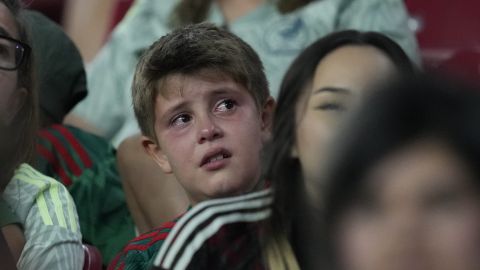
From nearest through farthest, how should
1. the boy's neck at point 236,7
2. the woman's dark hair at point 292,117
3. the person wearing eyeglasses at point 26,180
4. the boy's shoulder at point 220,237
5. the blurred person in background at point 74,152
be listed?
1. the woman's dark hair at point 292,117
2. the boy's shoulder at point 220,237
3. the person wearing eyeglasses at point 26,180
4. the blurred person in background at point 74,152
5. the boy's neck at point 236,7

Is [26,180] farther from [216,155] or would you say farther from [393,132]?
[393,132]

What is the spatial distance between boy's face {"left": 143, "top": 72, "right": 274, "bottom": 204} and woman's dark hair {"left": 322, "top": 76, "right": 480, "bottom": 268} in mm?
697

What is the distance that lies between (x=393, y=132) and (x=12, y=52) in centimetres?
91

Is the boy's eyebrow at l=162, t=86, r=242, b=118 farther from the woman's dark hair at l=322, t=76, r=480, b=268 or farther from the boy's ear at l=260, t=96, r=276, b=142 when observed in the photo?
the woman's dark hair at l=322, t=76, r=480, b=268

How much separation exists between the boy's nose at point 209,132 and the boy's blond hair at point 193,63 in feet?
0.34

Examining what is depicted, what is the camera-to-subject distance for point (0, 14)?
1560mm

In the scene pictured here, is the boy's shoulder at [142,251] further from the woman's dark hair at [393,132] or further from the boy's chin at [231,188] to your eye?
the woman's dark hair at [393,132]

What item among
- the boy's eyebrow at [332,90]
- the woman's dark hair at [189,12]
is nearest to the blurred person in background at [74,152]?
the woman's dark hair at [189,12]

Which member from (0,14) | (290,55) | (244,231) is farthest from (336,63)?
(290,55)

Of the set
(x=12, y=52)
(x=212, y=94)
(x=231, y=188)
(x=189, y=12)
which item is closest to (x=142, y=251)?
(x=231, y=188)

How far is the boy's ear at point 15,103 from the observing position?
1482mm

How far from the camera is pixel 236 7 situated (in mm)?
2361

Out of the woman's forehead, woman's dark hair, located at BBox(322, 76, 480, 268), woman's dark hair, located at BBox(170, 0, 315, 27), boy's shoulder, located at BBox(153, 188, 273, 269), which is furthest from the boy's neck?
woman's dark hair, located at BBox(322, 76, 480, 268)

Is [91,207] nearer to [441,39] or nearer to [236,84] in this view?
[236,84]
